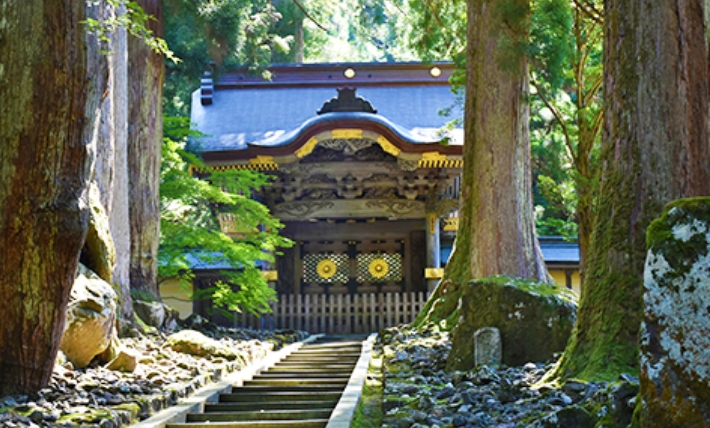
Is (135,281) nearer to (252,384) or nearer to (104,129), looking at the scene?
(104,129)

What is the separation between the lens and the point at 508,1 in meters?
9.19

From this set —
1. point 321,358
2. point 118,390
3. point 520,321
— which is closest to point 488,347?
point 520,321

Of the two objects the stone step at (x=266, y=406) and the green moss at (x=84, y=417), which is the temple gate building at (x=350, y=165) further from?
the green moss at (x=84, y=417)

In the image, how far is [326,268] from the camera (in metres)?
18.5

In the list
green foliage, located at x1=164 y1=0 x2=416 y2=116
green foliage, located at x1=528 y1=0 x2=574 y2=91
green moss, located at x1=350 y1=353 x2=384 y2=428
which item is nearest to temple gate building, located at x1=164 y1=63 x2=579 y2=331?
green foliage, located at x1=164 y1=0 x2=416 y2=116

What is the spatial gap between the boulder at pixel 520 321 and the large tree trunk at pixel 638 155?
3.39 feet

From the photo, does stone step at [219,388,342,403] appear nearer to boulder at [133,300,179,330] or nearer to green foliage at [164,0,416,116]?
boulder at [133,300,179,330]

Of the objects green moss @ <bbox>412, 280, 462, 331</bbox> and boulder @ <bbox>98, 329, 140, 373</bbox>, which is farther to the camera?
green moss @ <bbox>412, 280, 462, 331</bbox>

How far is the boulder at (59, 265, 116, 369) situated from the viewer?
636 cm

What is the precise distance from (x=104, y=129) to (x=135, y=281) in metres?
3.14

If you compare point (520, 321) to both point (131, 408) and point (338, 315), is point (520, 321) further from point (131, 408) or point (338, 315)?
point (338, 315)

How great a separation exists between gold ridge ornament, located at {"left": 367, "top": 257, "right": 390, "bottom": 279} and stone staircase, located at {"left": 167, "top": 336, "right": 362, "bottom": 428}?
9033 millimetres

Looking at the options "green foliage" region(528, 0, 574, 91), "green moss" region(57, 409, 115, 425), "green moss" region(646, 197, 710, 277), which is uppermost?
"green foliage" region(528, 0, 574, 91)

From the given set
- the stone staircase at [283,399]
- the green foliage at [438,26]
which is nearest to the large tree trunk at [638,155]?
the stone staircase at [283,399]
